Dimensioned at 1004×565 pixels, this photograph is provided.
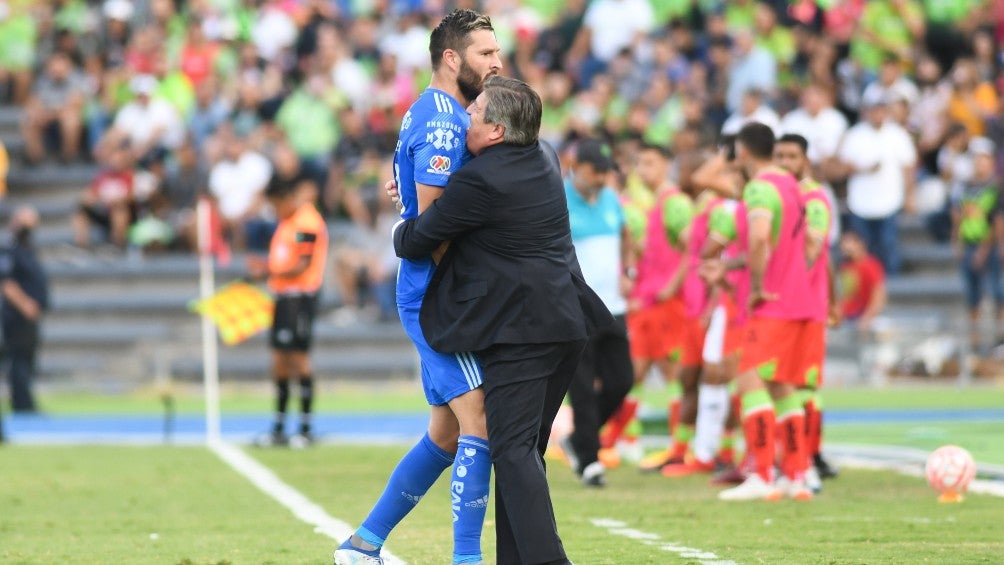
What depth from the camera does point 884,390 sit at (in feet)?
78.4

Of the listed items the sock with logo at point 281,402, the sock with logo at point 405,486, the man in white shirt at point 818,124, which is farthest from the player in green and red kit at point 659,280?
the man in white shirt at point 818,124

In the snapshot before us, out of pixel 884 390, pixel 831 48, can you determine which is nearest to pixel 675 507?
pixel 884 390

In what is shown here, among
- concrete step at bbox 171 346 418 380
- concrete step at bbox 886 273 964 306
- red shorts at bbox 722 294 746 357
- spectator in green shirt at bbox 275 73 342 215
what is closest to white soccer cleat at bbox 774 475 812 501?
red shorts at bbox 722 294 746 357

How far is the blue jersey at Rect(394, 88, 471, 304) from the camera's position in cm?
723

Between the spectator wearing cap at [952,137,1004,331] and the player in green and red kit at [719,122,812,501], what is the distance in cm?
1301

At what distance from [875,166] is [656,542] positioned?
52.6 ft

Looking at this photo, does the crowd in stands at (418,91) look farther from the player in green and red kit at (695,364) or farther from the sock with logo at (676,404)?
the player in green and red kit at (695,364)

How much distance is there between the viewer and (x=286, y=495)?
39.5 feet

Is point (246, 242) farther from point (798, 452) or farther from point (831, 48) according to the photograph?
point (798, 452)

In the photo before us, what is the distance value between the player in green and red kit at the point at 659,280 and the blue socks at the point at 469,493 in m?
7.13

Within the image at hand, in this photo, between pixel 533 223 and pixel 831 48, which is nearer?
pixel 533 223

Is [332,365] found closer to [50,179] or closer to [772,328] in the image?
[50,179]

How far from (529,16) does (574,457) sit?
15966 mm

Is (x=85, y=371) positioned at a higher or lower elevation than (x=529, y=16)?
lower
